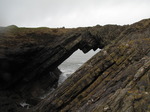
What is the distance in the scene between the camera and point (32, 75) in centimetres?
3284

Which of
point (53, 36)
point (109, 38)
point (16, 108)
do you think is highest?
point (53, 36)

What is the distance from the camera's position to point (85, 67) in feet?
59.1

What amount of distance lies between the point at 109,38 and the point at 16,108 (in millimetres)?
25692

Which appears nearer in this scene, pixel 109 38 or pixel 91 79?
pixel 91 79

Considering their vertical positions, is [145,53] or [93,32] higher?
[93,32]

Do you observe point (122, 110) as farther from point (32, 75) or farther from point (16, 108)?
point (32, 75)

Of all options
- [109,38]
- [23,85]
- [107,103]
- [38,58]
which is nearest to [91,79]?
[107,103]

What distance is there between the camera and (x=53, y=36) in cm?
3291

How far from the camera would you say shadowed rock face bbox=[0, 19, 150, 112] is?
1121cm

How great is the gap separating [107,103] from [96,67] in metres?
6.86

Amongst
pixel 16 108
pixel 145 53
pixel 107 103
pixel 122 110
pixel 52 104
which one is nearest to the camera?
pixel 122 110

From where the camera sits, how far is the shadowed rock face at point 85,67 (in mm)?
11211

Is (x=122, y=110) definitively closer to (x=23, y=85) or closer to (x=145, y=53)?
(x=145, y=53)

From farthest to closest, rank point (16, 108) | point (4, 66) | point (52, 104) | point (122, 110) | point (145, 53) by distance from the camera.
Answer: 1. point (4, 66)
2. point (16, 108)
3. point (52, 104)
4. point (145, 53)
5. point (122, 110)
